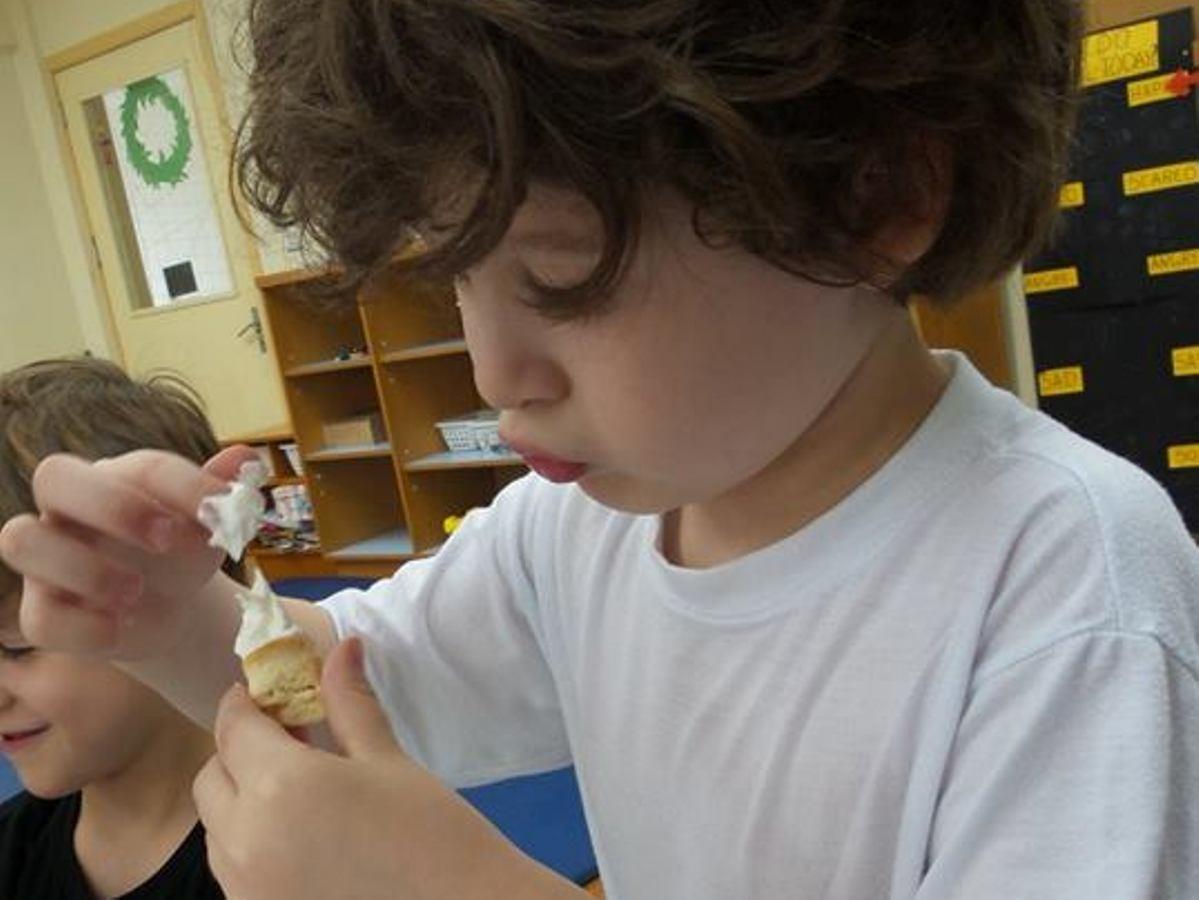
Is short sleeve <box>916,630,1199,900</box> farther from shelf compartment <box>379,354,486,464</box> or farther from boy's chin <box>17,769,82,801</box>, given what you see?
shelf compartment <box>379,354,486,464</box>

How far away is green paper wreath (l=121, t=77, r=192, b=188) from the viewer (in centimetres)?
435

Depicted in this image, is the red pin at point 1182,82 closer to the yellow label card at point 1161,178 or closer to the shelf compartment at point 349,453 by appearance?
the yellow label card at point 1161,178

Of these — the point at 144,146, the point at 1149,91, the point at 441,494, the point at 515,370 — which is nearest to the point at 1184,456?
the point at 1149,91

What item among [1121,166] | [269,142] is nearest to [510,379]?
[269,142]

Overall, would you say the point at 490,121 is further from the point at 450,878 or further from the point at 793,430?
the point at 450,878

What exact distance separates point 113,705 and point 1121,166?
7.35 feet

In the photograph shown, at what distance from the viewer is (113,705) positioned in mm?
1011

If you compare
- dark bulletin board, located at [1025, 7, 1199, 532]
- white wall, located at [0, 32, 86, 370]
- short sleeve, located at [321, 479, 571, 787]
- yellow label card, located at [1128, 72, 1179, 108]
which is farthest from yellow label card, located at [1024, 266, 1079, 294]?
white wall, located at [0, 32, 86, 370]

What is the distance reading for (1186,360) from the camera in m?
2.43

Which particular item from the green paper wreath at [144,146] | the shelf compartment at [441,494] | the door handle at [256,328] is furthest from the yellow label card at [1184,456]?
the green paper wreath at [144,146]

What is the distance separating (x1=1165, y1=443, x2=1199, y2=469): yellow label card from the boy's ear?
2.24 m

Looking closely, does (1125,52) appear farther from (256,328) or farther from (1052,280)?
(256,328)

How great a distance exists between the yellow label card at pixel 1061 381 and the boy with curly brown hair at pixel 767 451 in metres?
2.14

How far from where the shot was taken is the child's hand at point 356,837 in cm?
46
